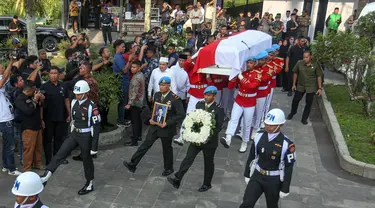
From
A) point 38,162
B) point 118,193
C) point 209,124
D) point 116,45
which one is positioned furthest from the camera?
point 116,45

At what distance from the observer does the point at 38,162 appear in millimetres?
7125

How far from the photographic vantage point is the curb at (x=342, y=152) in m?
7.33

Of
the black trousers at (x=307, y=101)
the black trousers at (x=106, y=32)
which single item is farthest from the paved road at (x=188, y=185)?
the black trousers at (x=106, y=32)

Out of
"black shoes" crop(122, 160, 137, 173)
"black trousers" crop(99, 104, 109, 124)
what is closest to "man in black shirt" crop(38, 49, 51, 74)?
"black trousers" crop(99, 104, 109, 124)

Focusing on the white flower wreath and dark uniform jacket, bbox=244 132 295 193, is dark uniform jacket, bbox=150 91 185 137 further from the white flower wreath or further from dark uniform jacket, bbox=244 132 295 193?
dark uniform jacket, bbox=244 132 295 193

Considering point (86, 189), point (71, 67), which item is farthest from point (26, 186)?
point (71, 67)

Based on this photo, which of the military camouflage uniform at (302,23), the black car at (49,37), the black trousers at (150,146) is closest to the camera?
the black trousers at (150,146)

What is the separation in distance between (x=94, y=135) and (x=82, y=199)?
3.21 feet

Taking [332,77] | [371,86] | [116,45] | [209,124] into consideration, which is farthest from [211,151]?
[332,77]

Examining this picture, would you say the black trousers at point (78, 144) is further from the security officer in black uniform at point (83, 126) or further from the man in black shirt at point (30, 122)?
the man in black shirt at point (30, 122)

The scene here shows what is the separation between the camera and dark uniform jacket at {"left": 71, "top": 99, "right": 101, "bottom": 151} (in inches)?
243

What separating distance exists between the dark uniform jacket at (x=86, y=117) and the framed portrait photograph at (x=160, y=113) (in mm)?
998

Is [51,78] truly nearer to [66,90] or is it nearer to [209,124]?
[66,90]

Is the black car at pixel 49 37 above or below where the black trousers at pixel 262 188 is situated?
above
